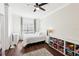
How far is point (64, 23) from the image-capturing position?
256cm

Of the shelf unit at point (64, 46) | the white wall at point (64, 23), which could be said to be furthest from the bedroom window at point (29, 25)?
the shelf unit at point (64, 46)

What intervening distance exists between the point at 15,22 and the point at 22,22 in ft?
2.16

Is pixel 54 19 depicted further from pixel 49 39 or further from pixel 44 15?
pixel 49 39

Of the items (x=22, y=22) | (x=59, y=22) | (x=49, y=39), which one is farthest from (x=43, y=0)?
(x=49, y=39)

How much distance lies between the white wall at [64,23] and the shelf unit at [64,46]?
18cm

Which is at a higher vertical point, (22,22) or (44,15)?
(44,15)

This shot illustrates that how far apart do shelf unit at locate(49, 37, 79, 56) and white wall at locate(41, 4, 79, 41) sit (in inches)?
7.1

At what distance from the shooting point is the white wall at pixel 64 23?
2.13 m

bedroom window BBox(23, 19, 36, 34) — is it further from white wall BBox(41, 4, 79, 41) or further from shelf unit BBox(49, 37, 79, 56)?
shelf unit BBox(49, 37, 79, 56)

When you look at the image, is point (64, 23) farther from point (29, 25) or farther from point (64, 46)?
point (29, 25)

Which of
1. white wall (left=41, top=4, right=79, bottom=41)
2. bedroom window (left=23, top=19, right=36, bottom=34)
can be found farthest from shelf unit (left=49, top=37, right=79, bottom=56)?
bedroom window (left=23, top=19, right=36, bottom=34)

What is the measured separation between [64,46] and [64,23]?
73cm

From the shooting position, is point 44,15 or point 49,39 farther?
point 49,39

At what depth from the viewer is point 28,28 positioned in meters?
2.12
